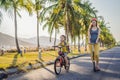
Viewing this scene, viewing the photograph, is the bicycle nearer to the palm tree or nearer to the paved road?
the paved road

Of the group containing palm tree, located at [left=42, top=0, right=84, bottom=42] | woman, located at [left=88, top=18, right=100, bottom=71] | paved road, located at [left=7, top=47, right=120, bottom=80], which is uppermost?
palm tree, located at [left=42, top=0, right=84, bottom=42]

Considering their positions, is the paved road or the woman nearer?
the paved road

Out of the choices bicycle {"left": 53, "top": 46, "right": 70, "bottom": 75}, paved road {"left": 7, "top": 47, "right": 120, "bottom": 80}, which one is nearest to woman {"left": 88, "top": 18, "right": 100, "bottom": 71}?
paved road {"left": 7, "top": 47, "right": 120, "bottom": 80}

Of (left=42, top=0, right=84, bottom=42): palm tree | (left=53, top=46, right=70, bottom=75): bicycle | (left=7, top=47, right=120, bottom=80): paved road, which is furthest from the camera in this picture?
(left=42, top=0, right=84, bottom=42): palm tree

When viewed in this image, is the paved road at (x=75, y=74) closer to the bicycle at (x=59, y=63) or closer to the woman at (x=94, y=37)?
the bicycle at (x=59, y=63)

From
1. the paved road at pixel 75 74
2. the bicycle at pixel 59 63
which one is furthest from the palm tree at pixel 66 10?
the bicycle at pixel 59 63

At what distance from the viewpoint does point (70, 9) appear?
37750 mm

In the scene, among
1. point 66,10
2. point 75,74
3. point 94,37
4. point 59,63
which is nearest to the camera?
point 75,74

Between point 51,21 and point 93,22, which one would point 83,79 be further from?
point 51,21

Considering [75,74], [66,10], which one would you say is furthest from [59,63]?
[66,10]

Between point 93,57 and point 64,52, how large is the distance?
1.57 metres

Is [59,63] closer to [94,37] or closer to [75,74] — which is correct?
[75,74]


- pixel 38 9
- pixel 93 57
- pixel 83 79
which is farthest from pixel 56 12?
pixel 83 79

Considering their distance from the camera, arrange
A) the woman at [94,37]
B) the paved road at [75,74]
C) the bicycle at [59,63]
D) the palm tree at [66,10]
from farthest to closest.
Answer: the palm tree at [66,10] → the woman at [94,37] → the bicycle at [59,63] → the paved road at [75,74]
